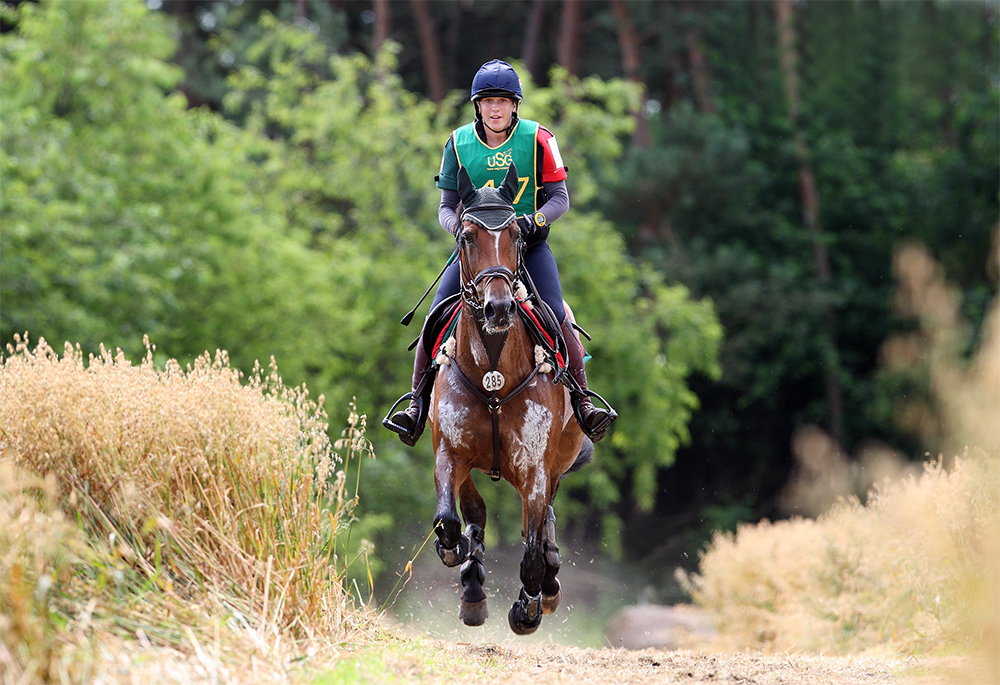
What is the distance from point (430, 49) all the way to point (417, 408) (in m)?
27.6

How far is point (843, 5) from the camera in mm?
33469

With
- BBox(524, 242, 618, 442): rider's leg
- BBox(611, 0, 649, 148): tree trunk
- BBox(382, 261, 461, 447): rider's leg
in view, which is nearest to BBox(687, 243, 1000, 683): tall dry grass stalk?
BBox(524, 242, 618, 442): rider's leg

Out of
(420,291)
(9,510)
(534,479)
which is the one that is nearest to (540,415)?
(534,479)

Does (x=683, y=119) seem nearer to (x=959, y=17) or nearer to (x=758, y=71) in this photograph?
(x=758, y=71)

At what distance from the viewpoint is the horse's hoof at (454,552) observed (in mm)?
7399

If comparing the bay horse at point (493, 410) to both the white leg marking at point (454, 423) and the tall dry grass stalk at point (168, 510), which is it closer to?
the white leg marking at point (454, 423)

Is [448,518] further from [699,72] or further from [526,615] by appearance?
[699,72]

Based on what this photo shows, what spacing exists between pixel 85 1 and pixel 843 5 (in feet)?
76.9

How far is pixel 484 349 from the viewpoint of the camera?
7.23 meters

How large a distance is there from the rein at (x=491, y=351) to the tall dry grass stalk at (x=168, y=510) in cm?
98

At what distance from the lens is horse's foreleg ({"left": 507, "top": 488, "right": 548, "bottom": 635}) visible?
7363 millimetres

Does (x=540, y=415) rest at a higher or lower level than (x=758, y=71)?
lower

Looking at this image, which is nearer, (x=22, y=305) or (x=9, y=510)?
(x=9, y=510)

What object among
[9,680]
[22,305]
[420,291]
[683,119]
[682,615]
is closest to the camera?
[9,680]
